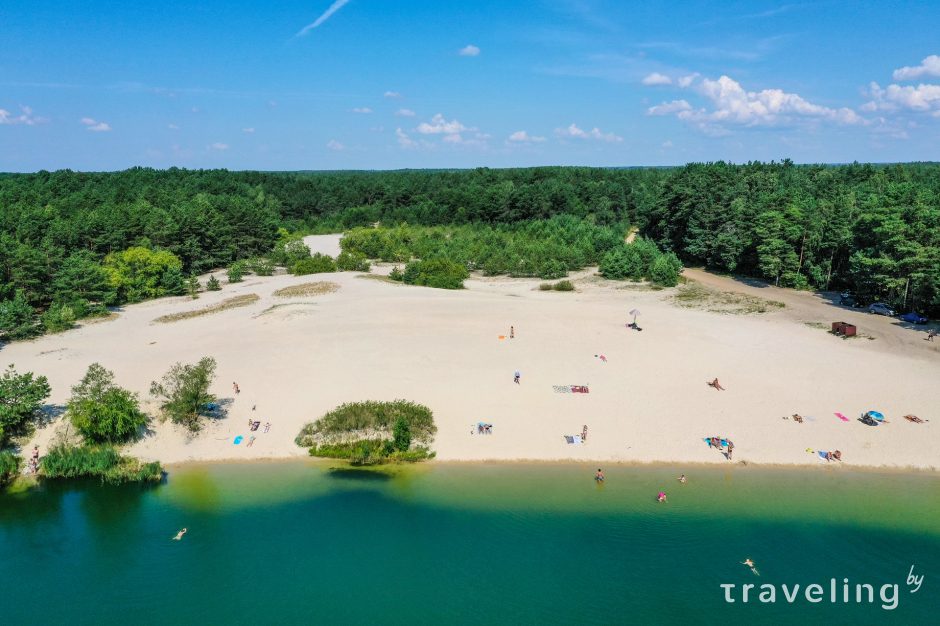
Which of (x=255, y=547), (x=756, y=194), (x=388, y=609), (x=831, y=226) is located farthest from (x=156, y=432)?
(x=756, y=194)

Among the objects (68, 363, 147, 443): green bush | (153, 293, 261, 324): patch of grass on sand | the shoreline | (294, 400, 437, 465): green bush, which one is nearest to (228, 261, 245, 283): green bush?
(153, 293, 261, 324): patch of grass on sand

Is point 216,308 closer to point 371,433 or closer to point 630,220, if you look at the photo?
point 371,433

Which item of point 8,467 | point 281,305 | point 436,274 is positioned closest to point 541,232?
point 436,274

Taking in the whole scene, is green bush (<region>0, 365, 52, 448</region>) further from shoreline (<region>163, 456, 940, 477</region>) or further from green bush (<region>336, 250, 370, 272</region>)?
green bush (<region>336, 250, 370, 272</region>)

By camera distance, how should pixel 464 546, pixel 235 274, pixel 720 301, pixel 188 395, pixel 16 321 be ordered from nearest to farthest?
pixel 464 546
pixel 188 395
pixel 16 321
pixel 720 301
pixel 235 274

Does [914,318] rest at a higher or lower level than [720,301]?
higher

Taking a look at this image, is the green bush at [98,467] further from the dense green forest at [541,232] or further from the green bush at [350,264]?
the green bush at [350,264]

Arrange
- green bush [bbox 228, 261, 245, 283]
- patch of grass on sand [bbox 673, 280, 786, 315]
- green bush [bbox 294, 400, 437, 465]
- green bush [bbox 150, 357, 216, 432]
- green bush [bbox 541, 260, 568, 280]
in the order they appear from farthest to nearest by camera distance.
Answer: green bush [bbox 541, 260, 568, 280] → green bush [bbox 228, 261, 245, 283] → patch of grass on sand [bbox 673, 280, 786, 315] → green bush [bbox 150, 357, 216, 432] → green bush [bbox 294, 400, 437, 465]
